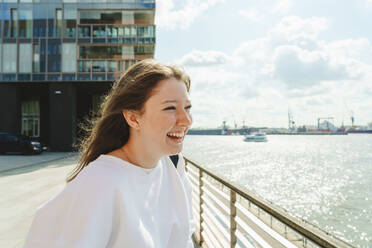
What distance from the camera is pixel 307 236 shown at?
1.16m

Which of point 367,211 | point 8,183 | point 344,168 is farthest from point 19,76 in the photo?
point 344,168

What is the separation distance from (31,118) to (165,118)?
28919 millimetres

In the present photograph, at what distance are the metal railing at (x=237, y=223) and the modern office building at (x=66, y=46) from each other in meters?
19.5

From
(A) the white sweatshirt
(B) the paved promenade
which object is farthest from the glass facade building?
(A) the white sweatshirt

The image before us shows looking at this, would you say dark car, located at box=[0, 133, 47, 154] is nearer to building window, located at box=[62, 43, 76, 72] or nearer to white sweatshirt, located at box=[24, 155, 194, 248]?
building window, located at box=[62, 43, 76, 72]

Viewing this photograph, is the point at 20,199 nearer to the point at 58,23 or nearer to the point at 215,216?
the point at 215,216

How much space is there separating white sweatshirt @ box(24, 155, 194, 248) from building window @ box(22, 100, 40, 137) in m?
28.2

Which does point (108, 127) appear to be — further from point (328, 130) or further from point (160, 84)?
point (328, 130)

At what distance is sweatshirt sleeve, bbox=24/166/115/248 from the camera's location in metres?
0.75

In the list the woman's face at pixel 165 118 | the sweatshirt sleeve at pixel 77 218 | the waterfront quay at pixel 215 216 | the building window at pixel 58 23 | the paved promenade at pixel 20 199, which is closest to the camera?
the sweatshirt sleeve at pixel 77 218

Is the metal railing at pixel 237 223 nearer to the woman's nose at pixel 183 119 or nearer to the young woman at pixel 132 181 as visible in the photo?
the young woman at pixel 132 181

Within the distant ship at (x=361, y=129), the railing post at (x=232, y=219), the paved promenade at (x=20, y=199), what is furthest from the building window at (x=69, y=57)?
the distant ship at (x=361, y=129)

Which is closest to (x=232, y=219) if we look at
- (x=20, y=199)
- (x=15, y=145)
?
(x=20, y=199)

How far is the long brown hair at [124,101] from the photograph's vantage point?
109cm
